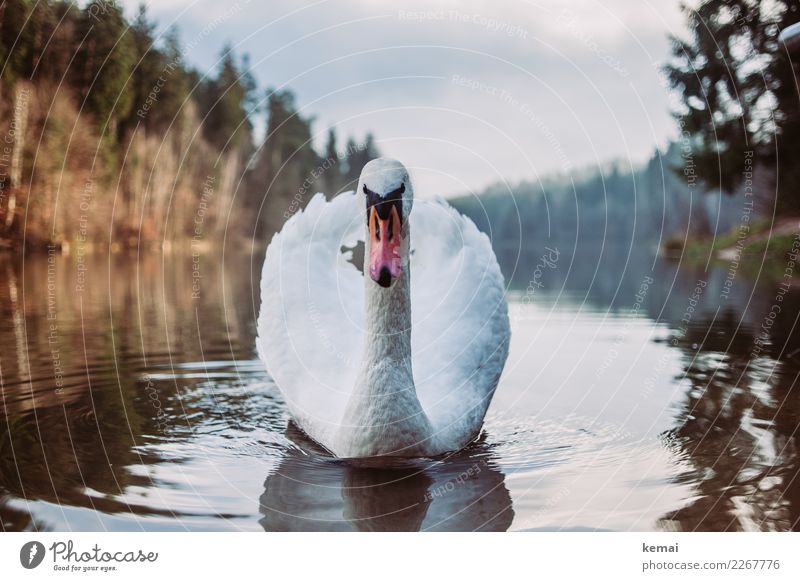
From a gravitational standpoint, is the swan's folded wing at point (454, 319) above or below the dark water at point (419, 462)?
above

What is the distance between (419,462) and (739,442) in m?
1.43

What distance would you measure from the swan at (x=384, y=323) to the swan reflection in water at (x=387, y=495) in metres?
0.09

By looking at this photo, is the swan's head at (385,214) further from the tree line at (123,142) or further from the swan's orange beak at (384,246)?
the tree line at (123,142)

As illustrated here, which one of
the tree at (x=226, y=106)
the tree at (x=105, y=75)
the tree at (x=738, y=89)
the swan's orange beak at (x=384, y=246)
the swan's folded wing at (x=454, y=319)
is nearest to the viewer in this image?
the swan's orange beak at (x=384, y=246)

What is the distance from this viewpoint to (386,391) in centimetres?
306

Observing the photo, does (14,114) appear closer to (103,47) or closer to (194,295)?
(194,295)

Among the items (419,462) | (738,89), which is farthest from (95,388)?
(738,89)

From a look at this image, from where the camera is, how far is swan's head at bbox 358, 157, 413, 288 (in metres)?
2.57

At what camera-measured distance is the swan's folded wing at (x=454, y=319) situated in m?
3.42

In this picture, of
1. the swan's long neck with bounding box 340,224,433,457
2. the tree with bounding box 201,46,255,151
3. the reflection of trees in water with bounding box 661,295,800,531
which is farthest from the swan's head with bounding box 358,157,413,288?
the tree with bounding box 201,46,255,151

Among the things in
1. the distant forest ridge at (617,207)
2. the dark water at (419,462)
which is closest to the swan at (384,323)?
the dark water at (419,462)

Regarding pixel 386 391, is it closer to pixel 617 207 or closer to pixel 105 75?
pixel 105 75

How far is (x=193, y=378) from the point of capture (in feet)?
15.7
